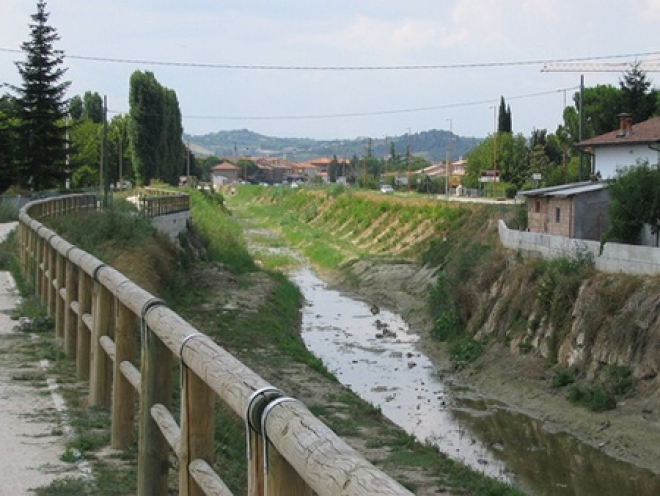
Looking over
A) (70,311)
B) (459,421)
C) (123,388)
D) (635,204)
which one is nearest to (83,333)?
(70,311)

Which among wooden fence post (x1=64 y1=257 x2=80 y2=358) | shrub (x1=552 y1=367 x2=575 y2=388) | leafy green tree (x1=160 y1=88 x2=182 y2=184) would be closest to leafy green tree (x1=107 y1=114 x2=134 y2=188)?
leafy green tree (x1=160 y1=88 x2=182 y2=184)

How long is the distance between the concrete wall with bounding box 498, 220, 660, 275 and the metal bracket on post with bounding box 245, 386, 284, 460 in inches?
939

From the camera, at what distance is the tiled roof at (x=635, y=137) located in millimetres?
44487

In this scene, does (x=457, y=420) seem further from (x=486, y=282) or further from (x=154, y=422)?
(x=154, y=422)

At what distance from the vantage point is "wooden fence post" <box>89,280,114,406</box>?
9438 millimetres

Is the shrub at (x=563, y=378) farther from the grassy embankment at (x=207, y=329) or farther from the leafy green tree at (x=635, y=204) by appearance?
the leafy green tree at (x=635, y=204)

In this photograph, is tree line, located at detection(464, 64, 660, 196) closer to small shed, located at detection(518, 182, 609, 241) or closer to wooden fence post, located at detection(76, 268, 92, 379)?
small shed, located at detection(518, 182, 609, 241)

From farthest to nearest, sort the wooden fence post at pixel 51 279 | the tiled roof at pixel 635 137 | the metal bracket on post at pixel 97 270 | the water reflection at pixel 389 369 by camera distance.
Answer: the tiled roof at pixel 635 137, the water reflection at pixel 389 369, the wooden fence post at pixel 51 279, the metal bracket on post at pixel 97 270

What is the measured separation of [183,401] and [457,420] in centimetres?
1999

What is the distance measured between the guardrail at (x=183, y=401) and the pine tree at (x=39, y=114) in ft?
157

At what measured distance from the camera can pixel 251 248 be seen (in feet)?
245

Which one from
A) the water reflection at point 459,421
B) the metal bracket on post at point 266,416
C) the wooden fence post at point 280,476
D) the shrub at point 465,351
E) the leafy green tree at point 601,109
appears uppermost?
the leafy green tree at point 601,109

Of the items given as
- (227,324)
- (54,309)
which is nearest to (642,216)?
(227,324)

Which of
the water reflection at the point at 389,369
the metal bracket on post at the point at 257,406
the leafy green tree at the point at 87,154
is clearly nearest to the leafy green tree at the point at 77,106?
the leafy green tree at the point at 87,154
